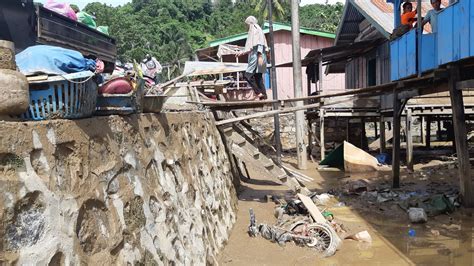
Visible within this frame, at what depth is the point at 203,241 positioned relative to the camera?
5.14 metres

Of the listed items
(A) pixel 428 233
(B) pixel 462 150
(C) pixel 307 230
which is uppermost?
(B) pixel 462 150

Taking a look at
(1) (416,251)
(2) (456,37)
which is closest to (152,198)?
(1) (416,251)

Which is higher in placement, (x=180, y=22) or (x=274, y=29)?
(x=180, y=22)

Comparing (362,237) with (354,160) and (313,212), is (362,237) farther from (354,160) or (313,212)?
(354,160)

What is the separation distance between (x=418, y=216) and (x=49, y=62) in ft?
24.5

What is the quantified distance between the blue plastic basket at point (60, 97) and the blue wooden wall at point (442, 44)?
5.52 meters

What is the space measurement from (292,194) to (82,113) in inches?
303

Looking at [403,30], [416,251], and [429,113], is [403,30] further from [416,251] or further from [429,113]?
[429,113]

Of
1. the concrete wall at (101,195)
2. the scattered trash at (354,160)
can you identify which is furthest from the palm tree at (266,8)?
the concrete wall at (101,195)

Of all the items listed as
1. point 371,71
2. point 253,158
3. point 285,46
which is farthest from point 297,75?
point 285,46

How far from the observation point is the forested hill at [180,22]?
32750mm

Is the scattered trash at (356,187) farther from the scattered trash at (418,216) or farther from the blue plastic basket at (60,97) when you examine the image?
the blue plastic basket at (60,97)

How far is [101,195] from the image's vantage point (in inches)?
125

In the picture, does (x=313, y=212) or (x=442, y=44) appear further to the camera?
(x=313, y=212)
